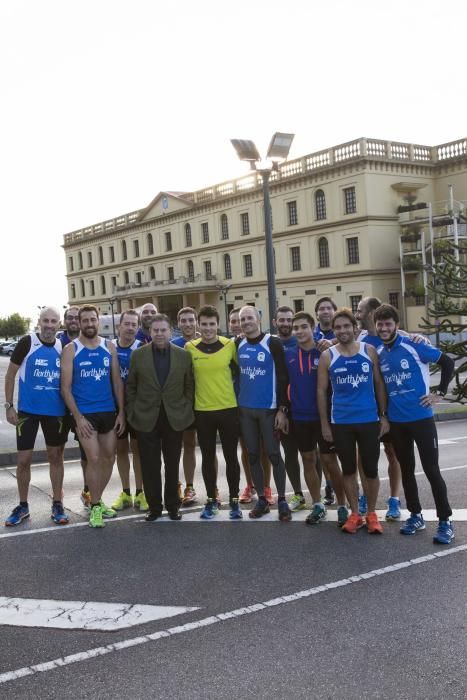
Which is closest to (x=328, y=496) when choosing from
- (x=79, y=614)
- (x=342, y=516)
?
(x=342, y=516)

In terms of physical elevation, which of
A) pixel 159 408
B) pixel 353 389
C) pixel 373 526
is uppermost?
pixel 353 389

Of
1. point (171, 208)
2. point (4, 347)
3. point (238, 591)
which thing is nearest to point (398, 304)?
point (171, 208)

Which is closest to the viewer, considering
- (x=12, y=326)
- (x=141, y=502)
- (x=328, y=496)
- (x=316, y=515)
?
(x=316, y=515)

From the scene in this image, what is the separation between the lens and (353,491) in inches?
248

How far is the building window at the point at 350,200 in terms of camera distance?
4731cm

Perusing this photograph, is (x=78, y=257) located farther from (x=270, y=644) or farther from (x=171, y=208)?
(x=270, y=644)

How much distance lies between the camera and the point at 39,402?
6922 mm

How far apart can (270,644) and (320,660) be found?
34 cm

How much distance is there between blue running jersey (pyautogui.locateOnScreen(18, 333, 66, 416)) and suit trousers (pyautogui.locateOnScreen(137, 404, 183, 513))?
3.01 ft

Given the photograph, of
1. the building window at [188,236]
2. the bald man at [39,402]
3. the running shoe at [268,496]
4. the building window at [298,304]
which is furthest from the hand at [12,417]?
the building window at [188,236]

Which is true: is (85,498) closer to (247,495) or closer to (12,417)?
(12,417)

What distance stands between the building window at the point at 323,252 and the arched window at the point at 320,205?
5.65ft

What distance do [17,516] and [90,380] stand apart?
153 cm

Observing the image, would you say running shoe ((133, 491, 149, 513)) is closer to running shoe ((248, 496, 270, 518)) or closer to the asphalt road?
the asphalt road
